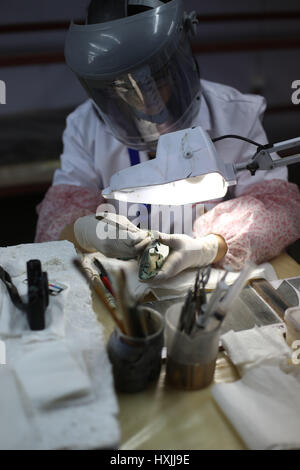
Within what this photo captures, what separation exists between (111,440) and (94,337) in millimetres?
193

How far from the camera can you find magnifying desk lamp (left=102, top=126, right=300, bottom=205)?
81 centimetres

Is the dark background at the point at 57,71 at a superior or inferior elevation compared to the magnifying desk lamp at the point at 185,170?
inferior

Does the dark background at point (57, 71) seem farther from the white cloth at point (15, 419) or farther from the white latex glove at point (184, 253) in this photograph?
the white cloth at point (15, 419)

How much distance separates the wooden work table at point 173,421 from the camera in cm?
67

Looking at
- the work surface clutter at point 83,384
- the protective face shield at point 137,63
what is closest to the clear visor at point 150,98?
the protective face shield at point 137,63

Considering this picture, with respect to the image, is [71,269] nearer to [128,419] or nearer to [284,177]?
[128,419]

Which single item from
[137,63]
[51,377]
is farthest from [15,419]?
[137,63]

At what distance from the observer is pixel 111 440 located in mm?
604

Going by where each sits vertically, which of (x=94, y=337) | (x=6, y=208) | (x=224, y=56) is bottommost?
(x=6, y=208)

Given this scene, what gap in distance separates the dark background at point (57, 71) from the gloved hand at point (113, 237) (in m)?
1.55

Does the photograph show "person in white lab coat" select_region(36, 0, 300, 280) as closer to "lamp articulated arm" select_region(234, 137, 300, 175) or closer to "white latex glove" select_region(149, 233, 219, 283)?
"white latex glove" select_region(149, 233, 219, 283)

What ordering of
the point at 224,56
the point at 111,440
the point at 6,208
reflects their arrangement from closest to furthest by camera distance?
the point at 111,440 → the point at 6,208 → the point at 224,56

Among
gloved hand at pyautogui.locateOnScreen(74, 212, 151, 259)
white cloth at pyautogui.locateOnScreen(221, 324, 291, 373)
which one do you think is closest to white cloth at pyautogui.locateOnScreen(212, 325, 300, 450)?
white cloth at pyautogui.locateOnScreen(221, 324, 291, 373)
